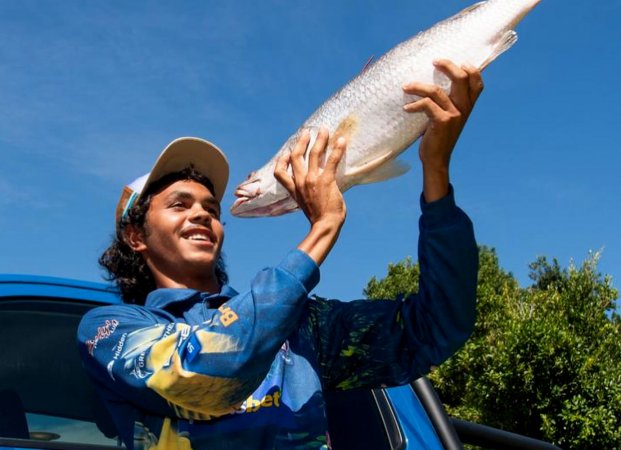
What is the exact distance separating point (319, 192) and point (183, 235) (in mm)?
563

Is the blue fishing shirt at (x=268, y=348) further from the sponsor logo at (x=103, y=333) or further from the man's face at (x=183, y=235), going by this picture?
the man's face at (x=183, y=235)

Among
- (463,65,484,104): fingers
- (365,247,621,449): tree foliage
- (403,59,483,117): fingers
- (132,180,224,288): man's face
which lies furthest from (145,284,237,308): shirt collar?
(365,247,621,449): tree foliage

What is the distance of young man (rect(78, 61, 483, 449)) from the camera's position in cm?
172

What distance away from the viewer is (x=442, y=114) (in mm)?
1915

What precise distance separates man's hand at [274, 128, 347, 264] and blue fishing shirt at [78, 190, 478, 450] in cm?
9

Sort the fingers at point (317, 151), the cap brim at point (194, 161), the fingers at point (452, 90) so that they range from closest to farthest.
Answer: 1. the fingers at point (452, 90)
2. the fingers at point (317, 151)
3. the cap brim at point (194, 161)

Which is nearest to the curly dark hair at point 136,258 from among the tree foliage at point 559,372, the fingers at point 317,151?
the fingers at point 317,151

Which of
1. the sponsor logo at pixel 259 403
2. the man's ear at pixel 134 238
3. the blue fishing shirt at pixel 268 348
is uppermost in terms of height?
the man's ear at pixel 134 238

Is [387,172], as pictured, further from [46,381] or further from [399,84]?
[46,381]

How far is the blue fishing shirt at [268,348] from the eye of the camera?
5.59ft

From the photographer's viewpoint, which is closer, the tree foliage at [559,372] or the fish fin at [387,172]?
the fish fin at [387,172]

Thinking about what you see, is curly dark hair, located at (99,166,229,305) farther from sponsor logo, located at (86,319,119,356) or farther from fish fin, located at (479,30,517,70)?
fish fin, located at (479,30,517,70)

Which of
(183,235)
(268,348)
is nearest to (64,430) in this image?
(183,235)

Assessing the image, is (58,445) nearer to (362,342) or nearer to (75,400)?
(75,400)
